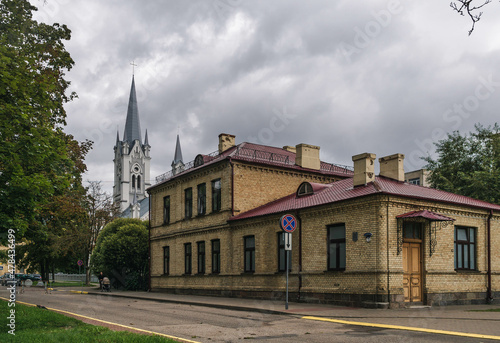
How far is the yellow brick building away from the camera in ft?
62.0

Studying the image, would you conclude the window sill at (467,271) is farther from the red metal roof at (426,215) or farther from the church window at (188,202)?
the church window at (188,202)

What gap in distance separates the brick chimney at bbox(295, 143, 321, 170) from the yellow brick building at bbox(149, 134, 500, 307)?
0.07 meters

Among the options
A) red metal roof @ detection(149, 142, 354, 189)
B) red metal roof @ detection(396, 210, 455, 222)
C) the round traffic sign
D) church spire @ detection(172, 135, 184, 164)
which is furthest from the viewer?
church spire @ detection(172, 135, 184, 164)

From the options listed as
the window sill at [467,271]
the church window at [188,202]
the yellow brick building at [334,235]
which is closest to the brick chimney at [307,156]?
the yellow brick building at [334,235]

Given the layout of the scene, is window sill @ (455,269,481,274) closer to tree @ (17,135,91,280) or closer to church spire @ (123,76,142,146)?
tree @ (17,135,91,280)

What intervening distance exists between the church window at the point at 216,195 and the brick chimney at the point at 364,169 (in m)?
9.34

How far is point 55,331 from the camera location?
1085 cm

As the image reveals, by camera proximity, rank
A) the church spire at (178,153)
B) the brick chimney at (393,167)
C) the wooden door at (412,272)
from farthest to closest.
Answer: the church spire at (178,153) < the brick chimney at (393,167) < the wooden door at (412,272)

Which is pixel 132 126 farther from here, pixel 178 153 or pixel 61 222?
pixel 61 222

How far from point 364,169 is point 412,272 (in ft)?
15.4

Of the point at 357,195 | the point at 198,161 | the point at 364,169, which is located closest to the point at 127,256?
the point at 198,161

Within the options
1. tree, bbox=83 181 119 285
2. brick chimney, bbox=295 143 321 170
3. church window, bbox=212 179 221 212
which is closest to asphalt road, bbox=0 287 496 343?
church window, bbox=212 179 221 212

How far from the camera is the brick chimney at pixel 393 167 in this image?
2314 cm

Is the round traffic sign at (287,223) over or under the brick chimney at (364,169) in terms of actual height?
under
